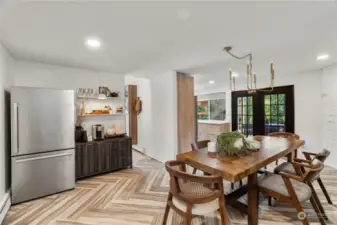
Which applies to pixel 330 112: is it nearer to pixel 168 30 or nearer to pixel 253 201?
pixel 253 201

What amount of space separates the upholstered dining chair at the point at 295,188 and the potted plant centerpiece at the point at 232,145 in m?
0.41

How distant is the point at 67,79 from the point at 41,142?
1.54 metres

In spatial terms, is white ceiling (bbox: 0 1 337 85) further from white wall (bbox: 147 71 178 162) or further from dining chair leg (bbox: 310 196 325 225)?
dining chair leg (bbox: 310 196 325 225)

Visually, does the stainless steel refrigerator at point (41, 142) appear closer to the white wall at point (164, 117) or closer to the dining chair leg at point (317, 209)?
the white wall at point (164, 117)

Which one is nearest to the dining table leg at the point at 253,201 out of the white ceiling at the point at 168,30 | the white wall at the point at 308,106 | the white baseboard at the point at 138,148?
the white ceiling at the point at 168,30

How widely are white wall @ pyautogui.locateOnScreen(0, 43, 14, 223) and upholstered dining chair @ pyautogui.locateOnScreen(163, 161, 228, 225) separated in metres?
2.30

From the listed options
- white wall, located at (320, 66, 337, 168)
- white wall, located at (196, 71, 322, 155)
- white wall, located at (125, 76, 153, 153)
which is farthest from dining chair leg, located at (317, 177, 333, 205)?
white wall, located at (125, 76, 153, 153)

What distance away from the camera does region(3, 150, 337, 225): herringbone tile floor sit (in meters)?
2.22

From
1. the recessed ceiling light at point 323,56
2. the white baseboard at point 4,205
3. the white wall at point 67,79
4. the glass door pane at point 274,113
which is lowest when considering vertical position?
the white baseboard at point 4,205

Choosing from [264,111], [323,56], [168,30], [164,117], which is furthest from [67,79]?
[264,111]

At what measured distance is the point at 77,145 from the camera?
339 cm

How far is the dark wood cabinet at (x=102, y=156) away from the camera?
3445 mm

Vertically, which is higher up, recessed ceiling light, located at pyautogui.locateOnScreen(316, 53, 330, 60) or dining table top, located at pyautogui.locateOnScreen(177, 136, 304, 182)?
recessed ceiling light, located at pyautogui.locateOnScreen(316, 53, 330, 60)

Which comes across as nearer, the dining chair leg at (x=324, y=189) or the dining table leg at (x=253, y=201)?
Result: the dining table leg at (x=253, y=201)
